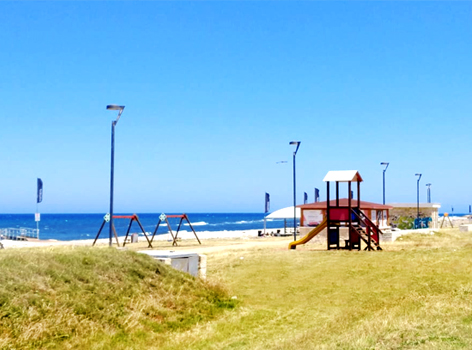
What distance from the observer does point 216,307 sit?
13.3 metres

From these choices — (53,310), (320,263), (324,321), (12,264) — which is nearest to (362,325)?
(324,321)

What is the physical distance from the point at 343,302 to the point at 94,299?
5.76m

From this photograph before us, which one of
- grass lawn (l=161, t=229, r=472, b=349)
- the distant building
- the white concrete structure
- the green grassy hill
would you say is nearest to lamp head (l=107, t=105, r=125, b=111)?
grass lawn (l=161, t=229, r=472, b=349)

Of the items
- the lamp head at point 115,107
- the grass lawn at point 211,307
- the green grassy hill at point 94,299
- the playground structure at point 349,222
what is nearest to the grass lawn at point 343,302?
the grass lawn at point 211,307

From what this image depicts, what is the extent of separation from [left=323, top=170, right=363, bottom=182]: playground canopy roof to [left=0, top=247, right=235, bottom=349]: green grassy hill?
14325 mm

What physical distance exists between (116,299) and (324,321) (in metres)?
3.96

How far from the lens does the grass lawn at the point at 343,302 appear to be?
28.9ft

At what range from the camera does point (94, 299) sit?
35.7 feet

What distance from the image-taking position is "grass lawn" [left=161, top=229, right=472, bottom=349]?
8.82m

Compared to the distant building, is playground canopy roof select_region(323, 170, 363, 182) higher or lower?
higher

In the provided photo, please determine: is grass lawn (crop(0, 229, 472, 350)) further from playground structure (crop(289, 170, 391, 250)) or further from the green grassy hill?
playground structure (crop(289, 170, 391, 250))

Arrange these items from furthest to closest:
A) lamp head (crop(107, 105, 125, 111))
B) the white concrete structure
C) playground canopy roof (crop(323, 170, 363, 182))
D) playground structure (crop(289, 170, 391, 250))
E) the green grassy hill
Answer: playground canopy roof (crop(323, 170, 363, 182)) < playground structure (crop(289, 170, 391, 250)) < lamp head (crop(107, 105, 125, 111)) < the white concrete structure < the green grassy hill

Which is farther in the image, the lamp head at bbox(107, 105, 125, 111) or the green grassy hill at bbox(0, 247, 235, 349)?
the lamp head at bbox(107, 105, 125, 111)

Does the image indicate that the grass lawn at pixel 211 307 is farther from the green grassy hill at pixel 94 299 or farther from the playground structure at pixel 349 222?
the playground structure at pixel 349 222
